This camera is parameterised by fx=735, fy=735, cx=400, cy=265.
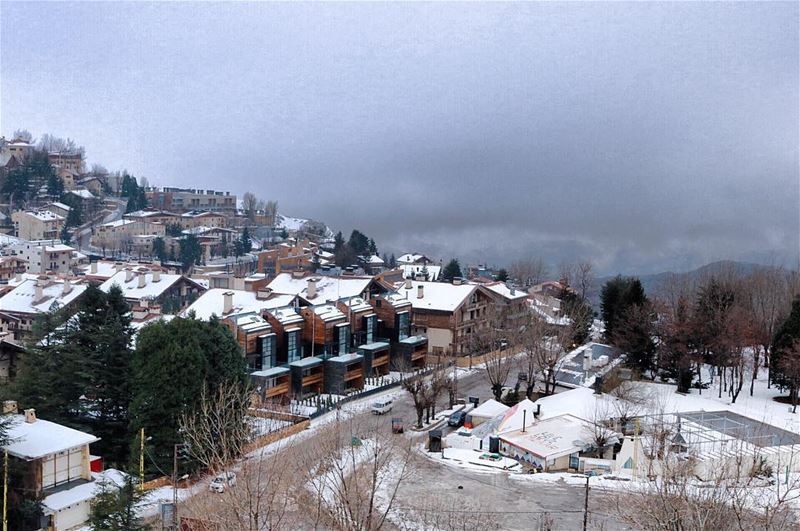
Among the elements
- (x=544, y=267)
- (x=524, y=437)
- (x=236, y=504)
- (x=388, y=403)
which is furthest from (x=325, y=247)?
(x=236, y=504)

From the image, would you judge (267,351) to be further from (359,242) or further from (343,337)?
(359,242)

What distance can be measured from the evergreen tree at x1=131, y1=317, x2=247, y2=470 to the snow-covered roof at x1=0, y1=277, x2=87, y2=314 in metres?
19.7

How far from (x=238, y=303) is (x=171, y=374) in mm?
12902

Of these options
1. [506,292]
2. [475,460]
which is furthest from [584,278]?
[475,460]

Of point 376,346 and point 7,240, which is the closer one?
point 376,346

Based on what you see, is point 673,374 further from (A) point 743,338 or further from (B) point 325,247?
(B) point 325,247

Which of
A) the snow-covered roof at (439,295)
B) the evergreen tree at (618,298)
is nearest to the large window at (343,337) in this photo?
the snow-covered roof at (439,295)

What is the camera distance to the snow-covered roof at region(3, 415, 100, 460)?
17.8 m

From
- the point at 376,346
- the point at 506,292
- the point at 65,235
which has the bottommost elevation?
the point at 376,346

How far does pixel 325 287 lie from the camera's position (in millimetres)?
39188

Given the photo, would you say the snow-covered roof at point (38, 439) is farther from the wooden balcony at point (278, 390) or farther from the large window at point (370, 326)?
the large window at point (370, 326)

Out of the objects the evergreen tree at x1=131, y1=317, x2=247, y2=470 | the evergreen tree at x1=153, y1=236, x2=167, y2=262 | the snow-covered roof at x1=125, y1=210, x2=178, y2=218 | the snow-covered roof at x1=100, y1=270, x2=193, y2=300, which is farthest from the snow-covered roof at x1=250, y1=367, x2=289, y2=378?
the snow-covered roof at x1=125, y1=210, x2=178, y2=218

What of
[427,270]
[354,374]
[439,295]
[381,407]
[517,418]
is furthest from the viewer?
[427,270]

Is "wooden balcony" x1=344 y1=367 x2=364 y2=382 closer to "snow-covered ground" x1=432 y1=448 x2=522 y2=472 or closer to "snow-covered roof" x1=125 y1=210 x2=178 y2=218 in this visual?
"snow-covered ground" x1=432 y1=448 x2=522 y2=472
